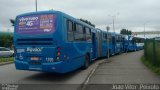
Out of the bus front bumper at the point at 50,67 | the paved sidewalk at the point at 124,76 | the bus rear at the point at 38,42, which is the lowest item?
the paved sidewalk at the point at 124,76

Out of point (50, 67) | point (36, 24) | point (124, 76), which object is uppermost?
point (36, 24)

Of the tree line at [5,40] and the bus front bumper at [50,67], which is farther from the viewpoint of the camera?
the tree line at [5,40]

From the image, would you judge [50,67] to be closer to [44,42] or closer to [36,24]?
[44,42]

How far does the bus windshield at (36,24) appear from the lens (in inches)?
488

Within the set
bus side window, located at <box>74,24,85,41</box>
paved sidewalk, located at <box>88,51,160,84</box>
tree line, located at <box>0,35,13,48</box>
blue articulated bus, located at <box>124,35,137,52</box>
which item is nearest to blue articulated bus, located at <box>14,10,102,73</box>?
bus side window, located at <box>74,24,85,41</box>

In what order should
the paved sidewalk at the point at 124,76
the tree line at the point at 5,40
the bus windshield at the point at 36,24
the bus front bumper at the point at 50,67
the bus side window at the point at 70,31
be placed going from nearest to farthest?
the paved sidewalk at the point at 124,76
the bus front bumper at the point at 50,67
the bus windshield at the point at 36,24
the bus side window at the point at 70,31
the tree line at the point at 5,40

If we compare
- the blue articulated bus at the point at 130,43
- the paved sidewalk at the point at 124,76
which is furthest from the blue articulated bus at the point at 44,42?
the blue articulated bus at the point at 130,43

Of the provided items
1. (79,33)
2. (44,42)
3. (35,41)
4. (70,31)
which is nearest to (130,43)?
(79,33)

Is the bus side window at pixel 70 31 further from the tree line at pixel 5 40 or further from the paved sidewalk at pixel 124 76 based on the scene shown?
the tree line at pixel 5 40

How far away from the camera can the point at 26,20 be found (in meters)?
13.1

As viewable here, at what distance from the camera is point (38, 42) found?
A: 41.1 feet

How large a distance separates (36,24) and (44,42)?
963 mm

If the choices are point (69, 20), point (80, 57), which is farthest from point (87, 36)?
point (69, 20)

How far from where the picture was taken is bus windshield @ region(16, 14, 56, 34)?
488 inches
